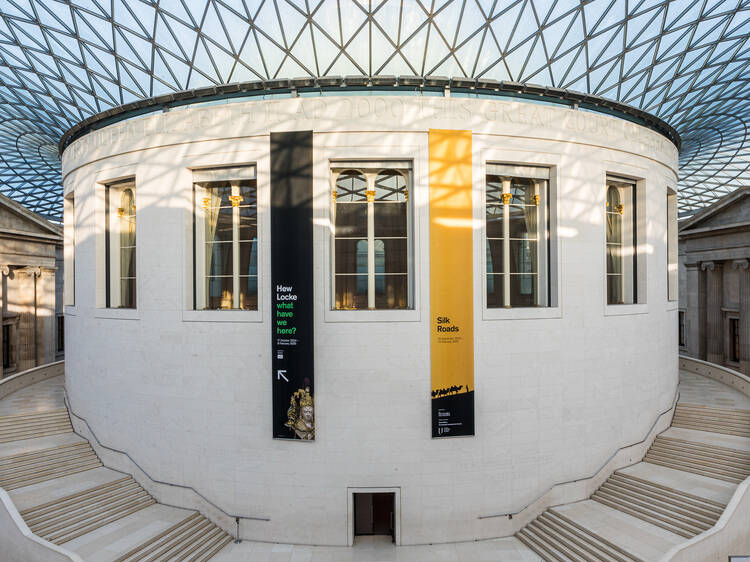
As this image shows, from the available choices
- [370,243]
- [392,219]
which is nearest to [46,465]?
[370,243]

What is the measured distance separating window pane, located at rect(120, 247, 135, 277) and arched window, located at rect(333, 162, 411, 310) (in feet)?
30.1

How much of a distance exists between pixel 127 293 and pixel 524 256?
16.4 meters

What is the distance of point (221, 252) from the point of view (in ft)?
52.3

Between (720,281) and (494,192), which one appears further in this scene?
(720,281)

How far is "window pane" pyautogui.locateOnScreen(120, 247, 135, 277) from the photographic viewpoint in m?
17.7

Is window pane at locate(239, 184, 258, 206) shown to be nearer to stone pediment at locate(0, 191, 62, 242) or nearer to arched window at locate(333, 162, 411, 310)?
arched window at locate(333, 162, 411, 310)

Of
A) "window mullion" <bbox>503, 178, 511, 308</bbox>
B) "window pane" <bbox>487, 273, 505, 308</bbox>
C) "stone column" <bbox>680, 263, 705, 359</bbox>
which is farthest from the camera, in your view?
"stone column" <bbox>680, 263, 705, 359</bbox>

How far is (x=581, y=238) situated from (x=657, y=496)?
30.6 ft

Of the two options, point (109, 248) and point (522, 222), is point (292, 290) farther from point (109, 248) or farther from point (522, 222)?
point (109, 248)

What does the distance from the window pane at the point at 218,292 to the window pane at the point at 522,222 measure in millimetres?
10973

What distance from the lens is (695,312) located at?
37719mm

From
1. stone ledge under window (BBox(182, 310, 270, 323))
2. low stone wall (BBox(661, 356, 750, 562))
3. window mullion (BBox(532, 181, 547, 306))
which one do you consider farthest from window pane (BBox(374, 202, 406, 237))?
low stone wall (BBox(661, 356, 750, 562))

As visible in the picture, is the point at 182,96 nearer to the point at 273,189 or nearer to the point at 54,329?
the point at 273,189

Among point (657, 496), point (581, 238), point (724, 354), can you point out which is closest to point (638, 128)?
point (581, 238)
